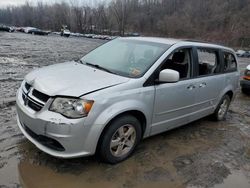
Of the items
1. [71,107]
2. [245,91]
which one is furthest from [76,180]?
[245,91]

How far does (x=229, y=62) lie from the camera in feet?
19.5

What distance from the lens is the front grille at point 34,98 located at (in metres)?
3.33

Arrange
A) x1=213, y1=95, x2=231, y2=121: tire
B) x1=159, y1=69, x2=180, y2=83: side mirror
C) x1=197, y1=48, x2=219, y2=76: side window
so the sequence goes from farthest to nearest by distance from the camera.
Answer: x1=213, y1=95, x2=231, y2=121: tire, x1=197, y1=48, x2=219, y2=76: side window, x1=159, y1=69, x2=180, y2=83: side mirror

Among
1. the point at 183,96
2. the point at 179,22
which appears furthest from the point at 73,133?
the point at 179,22

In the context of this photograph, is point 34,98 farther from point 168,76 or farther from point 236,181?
point 236,181

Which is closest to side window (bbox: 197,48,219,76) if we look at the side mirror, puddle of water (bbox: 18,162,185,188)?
the side mirror

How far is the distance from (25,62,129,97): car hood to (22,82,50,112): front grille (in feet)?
0.21

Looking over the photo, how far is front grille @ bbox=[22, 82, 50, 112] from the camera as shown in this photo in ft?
10.9

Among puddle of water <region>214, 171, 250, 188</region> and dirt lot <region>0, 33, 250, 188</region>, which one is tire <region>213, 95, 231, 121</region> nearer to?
dirt lot <region>0, 33, 250, 188</region>

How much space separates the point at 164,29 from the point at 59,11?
47940 millimetres

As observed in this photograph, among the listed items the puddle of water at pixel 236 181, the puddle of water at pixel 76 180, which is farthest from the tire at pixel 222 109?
the puddle of water at pixel 76 180

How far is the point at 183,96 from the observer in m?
4.48

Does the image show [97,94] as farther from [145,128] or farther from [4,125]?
[4,125]

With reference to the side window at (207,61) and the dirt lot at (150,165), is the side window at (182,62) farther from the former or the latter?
the dirt lot at (150,165)
